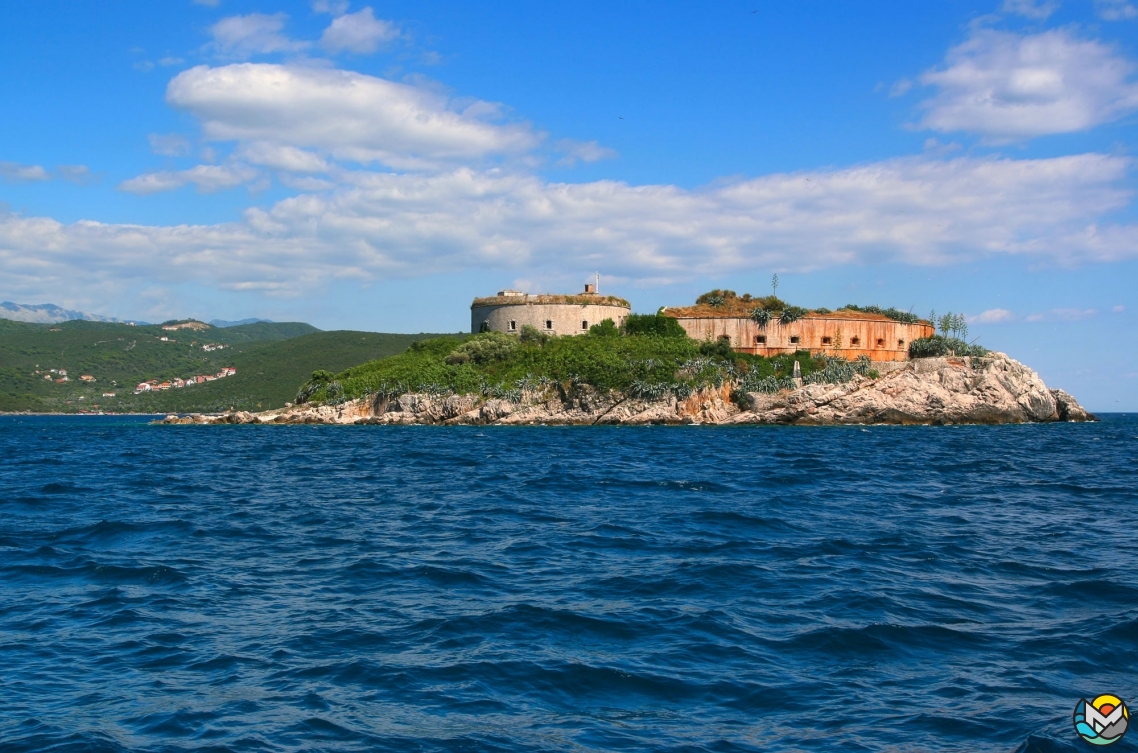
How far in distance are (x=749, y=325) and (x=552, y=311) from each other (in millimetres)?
16375

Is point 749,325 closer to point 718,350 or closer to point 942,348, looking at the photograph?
point 718,350

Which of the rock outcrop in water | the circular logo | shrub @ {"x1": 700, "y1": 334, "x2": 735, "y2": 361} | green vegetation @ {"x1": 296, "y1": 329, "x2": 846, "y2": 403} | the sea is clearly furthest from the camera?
shrub @ {"x1": 700, "y1": 334, "x2": 735, "y2": 361}

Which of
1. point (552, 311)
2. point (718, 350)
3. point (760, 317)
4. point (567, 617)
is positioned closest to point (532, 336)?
point (552, 311)

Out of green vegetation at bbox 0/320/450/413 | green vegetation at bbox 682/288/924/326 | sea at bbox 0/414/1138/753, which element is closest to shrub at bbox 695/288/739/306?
green vegetation at bbox 682/288/924/326

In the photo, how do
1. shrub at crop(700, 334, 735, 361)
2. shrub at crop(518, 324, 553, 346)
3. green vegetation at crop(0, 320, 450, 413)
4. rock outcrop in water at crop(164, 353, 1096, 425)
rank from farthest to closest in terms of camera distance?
green vegetation at crop(0, 320, 450, 413) < shrub at crop(518, 324, 553, 346) < shrub at crop(700, 334, 735, 361) < rock outcrop in water at crop(164, 353, 1096, 425)

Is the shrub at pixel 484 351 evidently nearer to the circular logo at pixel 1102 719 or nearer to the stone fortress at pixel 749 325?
the stone fortress at pixel 749 325

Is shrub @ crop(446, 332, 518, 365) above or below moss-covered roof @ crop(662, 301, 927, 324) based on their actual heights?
below

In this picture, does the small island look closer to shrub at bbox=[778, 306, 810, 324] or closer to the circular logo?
shrub at bbox=[778, 306, 810, 324]

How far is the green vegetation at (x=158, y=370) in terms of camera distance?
14488cm

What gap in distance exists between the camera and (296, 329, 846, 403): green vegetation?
6325 centimetres

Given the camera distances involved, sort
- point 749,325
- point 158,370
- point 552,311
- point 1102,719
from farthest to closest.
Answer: point 158,370 < point 552,311 < point 749,325 < point 1102,719

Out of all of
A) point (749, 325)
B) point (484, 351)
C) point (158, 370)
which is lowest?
point (158, 370)

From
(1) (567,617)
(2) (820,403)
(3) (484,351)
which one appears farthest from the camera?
(3) (484,351)

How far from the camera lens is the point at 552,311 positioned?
251 feet
